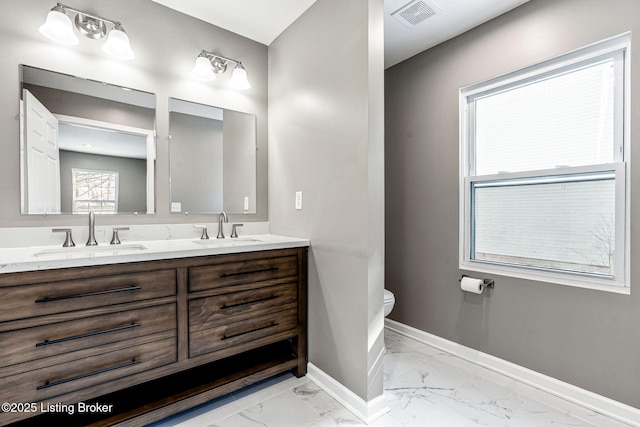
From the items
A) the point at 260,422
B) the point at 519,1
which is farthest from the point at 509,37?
the point at 260,422

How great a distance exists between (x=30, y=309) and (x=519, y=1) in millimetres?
2990

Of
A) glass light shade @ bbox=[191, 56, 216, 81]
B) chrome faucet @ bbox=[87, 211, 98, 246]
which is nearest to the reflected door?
chrome faucet @ bbox=[87, 211, 98, 246]

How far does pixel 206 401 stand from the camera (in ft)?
5.38

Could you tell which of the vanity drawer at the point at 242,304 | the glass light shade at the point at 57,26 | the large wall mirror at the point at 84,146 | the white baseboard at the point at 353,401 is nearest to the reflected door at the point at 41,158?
the large wall mirror at the point at 84,146

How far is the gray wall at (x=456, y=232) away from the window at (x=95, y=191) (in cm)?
215

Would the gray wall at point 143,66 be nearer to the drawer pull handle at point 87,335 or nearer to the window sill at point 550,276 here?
the drawer pull handle at point 87,335

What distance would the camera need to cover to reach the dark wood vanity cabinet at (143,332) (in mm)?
1171

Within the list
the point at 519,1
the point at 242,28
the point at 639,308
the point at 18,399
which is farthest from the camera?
the point at 242,28

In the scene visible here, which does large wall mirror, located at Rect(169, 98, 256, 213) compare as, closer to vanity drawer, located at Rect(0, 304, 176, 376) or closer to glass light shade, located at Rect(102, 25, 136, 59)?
glass light shade, located at Rect(102, 25, 136, 59)

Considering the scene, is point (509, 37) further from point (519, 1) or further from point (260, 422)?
point (260, 422)

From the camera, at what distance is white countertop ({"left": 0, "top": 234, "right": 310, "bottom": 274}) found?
1169 millimetres

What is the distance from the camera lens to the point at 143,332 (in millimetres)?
1412

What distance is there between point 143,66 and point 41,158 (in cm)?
81

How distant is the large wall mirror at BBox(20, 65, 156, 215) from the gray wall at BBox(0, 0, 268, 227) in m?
0.05
